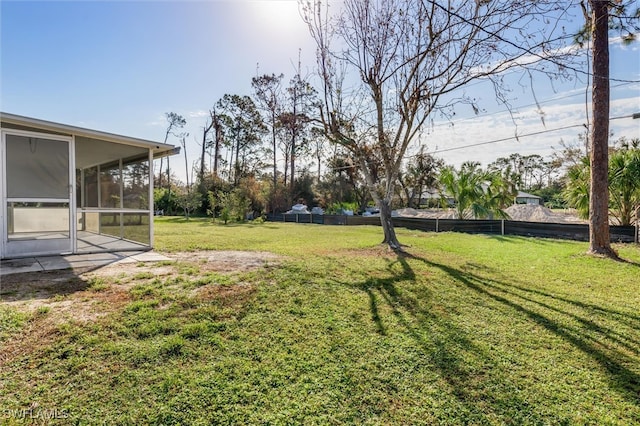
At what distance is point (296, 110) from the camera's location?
31.4ft

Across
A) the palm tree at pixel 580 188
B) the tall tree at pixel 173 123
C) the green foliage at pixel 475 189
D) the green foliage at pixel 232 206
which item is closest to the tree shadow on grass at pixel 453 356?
the palm tree at pixel 580 188

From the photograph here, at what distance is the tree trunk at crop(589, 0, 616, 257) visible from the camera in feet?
22.0

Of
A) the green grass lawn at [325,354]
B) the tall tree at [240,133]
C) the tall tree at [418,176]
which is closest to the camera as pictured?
the green grass lawn at [325,354]

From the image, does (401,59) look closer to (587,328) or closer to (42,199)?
(587,328)

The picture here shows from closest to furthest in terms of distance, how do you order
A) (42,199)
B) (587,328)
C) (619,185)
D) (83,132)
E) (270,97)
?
(587,328) < (42,199) < (83,132) < (619,185) < (270,97)

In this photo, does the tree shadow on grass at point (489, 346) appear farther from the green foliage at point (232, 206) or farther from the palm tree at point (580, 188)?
the green foliage at point (232, 206)

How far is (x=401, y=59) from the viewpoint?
23.2 feet

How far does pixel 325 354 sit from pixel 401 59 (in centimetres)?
663

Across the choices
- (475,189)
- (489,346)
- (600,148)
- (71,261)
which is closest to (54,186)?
(71,261)

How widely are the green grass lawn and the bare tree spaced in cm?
401

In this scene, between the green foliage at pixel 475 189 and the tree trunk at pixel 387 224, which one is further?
the green foliage at pixel 475 189

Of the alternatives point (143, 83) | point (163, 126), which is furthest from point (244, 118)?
point (143, 83)

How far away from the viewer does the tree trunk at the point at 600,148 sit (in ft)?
22.0

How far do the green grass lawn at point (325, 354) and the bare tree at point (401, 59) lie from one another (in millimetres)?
4005
